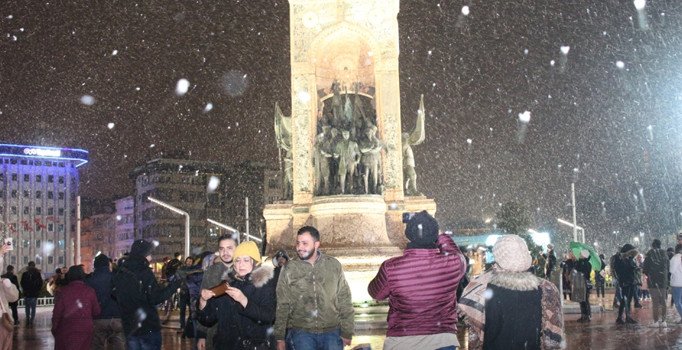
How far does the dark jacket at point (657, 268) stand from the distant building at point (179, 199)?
323ft

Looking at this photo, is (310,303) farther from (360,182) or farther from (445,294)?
(360,182)

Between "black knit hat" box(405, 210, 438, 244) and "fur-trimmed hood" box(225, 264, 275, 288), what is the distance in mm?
1238

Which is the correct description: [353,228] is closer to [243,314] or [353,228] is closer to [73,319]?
[73,319]

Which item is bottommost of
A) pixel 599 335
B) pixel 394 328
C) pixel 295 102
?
pixel 599 335

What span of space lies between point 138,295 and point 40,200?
137048 millimetres

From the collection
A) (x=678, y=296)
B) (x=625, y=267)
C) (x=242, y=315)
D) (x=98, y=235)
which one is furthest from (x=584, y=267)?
(x=98, y=235)

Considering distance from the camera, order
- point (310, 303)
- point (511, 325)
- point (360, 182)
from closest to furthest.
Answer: point (511, 325) < point (310, 303) < point (360, 182)

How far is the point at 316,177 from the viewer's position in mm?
24172

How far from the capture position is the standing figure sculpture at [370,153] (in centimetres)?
2358

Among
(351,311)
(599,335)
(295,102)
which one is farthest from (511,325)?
(295,102)

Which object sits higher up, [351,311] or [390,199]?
[390,199]

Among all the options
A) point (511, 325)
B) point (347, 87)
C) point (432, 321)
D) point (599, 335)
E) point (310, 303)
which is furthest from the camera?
point (347, 87)

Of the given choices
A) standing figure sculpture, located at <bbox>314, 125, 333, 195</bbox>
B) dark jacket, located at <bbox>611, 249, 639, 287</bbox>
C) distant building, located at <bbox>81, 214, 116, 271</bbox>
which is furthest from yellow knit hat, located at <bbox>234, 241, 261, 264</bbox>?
distant building, located at <bbox>81, 214, 116, 271</bbox>

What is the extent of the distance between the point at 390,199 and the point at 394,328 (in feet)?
59.1
